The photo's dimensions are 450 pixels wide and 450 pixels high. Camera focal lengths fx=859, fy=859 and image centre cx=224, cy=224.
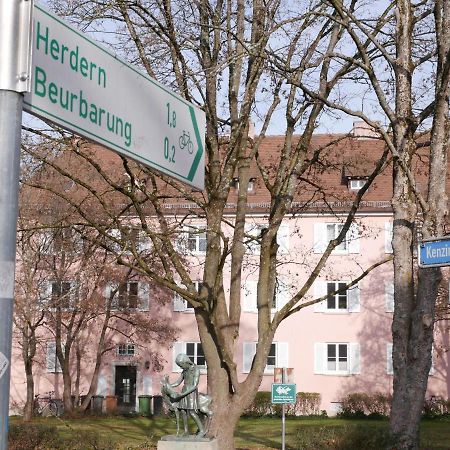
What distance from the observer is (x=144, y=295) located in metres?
39.3

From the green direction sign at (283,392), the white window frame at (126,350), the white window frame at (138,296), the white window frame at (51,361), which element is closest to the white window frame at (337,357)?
the white window frame at (138,296)

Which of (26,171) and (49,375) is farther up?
(26,171)

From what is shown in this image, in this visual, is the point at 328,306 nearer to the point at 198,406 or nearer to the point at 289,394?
the point at 289,394

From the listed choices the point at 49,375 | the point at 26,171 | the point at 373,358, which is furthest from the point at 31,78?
the point at 49,375

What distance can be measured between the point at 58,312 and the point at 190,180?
3142 cm

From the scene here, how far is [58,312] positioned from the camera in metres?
33.8

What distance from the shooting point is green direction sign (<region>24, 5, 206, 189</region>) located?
7.92 ft

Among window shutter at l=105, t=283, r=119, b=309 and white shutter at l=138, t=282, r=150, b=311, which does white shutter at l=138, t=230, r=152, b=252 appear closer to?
window shutter at l=105, t=283, r=119, b=309

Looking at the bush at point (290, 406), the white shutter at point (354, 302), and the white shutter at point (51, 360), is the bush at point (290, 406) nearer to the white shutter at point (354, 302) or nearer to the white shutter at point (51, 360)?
the white shutter at point (354, 302)

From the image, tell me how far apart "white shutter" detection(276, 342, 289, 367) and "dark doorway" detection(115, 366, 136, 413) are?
7106 mm

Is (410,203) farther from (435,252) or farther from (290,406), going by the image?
(290,406)

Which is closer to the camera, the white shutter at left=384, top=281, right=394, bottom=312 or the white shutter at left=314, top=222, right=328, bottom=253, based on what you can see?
the white shutter at left=384, top=281, right=394, bottom=312

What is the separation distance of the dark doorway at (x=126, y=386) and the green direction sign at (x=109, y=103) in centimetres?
3869

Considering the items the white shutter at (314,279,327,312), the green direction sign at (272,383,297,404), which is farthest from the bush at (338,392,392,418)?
the green direction sign at (272,383,297,404)
